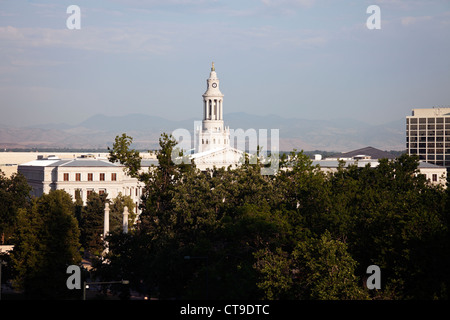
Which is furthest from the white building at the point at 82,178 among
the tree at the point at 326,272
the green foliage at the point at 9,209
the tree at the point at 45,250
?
the tree at the point at 326,272

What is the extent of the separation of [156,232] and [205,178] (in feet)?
27.1

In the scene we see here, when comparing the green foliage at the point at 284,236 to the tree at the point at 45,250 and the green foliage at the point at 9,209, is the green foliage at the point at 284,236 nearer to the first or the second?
the tree at the point at 45,250

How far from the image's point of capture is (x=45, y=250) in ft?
246

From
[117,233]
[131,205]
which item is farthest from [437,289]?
[131,205]

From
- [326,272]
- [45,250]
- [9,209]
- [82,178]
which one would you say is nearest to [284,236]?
[326,272]

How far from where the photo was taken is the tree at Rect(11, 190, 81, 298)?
237 feet

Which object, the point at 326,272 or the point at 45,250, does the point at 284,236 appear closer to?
the point at 326,272

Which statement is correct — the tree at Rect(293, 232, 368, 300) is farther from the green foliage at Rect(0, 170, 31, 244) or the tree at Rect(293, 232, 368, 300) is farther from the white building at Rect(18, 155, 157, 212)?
the white building at Rect(18, 155, 157, 212)

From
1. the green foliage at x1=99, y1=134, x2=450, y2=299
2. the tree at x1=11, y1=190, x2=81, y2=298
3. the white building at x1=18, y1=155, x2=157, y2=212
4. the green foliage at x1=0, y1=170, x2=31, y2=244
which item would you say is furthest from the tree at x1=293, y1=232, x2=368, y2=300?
the white building at x1=18, y1=155, x2=157, y2=212

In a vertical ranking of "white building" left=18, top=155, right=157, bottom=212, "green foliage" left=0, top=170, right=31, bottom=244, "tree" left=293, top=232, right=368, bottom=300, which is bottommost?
"tree" left=293, top=232, right=368, bottom=300

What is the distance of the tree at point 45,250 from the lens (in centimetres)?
7225
